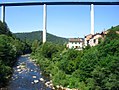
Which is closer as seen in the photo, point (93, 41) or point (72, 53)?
point (72, 53)

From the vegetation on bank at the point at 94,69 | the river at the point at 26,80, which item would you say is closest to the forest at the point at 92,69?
the vegetation on bank at the point at 94,69

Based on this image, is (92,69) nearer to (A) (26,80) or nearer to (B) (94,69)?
(B) (94,69)

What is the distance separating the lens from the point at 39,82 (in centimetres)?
4056

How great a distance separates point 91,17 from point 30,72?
4011 centimetres

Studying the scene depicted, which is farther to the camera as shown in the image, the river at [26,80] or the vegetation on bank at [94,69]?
the river at [26,80]

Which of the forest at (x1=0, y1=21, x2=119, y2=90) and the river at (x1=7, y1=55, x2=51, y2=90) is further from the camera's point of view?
the river at (x1=7, y1=55, x2=51, y2=90)

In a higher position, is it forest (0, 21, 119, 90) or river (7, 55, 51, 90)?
forest (0, 21, 119, 90)

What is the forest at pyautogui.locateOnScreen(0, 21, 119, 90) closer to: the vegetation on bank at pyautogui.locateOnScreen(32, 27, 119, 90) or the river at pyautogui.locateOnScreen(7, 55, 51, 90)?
the vegetation on bank at pyautogui.locateOnScreen(32, 27, 119, 90)

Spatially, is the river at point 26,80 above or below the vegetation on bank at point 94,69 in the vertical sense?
below

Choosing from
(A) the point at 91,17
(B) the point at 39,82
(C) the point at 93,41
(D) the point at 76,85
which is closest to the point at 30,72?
(B) the point at 39,82

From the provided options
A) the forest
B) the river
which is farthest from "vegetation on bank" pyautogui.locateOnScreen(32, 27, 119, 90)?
the river

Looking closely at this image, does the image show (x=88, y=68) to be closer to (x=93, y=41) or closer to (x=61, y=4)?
(x=93, y=41)

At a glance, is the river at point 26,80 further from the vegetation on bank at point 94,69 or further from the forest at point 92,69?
the vegetation on bank at point 94,69

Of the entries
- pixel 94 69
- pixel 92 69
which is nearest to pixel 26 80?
pixel 92 69
